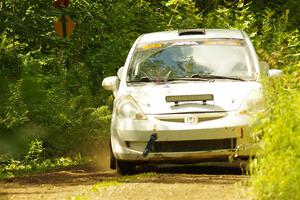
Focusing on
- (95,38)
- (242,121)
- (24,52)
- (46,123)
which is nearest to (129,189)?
(242,121)

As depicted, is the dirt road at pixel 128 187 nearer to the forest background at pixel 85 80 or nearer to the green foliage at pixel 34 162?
the forest background at pixel 85 80

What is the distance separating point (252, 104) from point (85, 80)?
29.6ft

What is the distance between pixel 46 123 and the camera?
14.3 meters

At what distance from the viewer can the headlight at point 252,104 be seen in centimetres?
983

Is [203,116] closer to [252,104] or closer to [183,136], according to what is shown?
[183,136]

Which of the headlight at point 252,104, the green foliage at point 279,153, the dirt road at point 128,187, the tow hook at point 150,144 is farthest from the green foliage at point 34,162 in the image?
the green foliage at point 279,153

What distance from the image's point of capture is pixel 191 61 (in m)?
11.2

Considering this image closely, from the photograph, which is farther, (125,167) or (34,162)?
(34,162)

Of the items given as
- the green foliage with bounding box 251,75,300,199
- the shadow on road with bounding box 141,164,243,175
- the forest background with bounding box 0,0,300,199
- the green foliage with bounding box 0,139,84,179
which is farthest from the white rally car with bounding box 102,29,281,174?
the green foliage with bounding box 251,75,300,199

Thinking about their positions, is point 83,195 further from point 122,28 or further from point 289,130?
point 122,28

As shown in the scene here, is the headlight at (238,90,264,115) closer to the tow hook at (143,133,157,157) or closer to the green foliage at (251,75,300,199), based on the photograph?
the tow hook at (143,133,157,157)

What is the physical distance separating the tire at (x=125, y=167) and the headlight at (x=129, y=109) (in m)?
0.58

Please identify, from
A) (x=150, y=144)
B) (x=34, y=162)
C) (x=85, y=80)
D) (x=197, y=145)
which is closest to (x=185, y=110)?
(x=197, y=145)

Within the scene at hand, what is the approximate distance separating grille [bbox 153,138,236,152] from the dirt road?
0.35 metres
